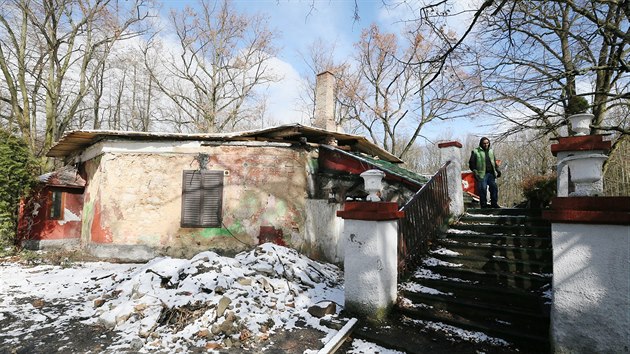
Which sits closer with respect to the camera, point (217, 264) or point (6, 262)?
point (217, 264)

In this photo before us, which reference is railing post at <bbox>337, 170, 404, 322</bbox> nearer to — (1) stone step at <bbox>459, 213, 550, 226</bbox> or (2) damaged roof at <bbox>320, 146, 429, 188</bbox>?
(1) stone step at <bbox>459, 213, 550, 226</bbox>

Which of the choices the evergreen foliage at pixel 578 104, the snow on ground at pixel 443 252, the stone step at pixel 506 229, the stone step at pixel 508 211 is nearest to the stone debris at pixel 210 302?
the snow on ground at pixel 443 252

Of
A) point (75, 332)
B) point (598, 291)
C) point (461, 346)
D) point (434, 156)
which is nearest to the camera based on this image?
point (598, 291)

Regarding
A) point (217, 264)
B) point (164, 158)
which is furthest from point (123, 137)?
point (217, 264)

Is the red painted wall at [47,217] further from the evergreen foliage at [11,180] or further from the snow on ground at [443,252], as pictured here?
the snow on ground at [443,252]

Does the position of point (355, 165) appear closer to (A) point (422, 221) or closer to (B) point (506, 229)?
(A) point (422, 221)

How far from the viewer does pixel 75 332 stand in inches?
160

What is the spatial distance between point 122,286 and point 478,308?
5.60 metres

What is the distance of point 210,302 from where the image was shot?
439cm

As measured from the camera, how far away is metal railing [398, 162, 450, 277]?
5066 millimetres

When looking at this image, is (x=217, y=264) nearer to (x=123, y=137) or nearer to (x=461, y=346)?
(x=461, y=346)

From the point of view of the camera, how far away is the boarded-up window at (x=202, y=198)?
8.14m

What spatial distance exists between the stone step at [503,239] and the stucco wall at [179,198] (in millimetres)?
3999

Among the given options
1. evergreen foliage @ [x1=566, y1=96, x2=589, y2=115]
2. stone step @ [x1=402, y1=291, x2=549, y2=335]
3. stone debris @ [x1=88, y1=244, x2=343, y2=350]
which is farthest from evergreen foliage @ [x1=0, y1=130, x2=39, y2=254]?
evergreen foliage @ [x1=566, y1=96, x2=589, y2=115]
